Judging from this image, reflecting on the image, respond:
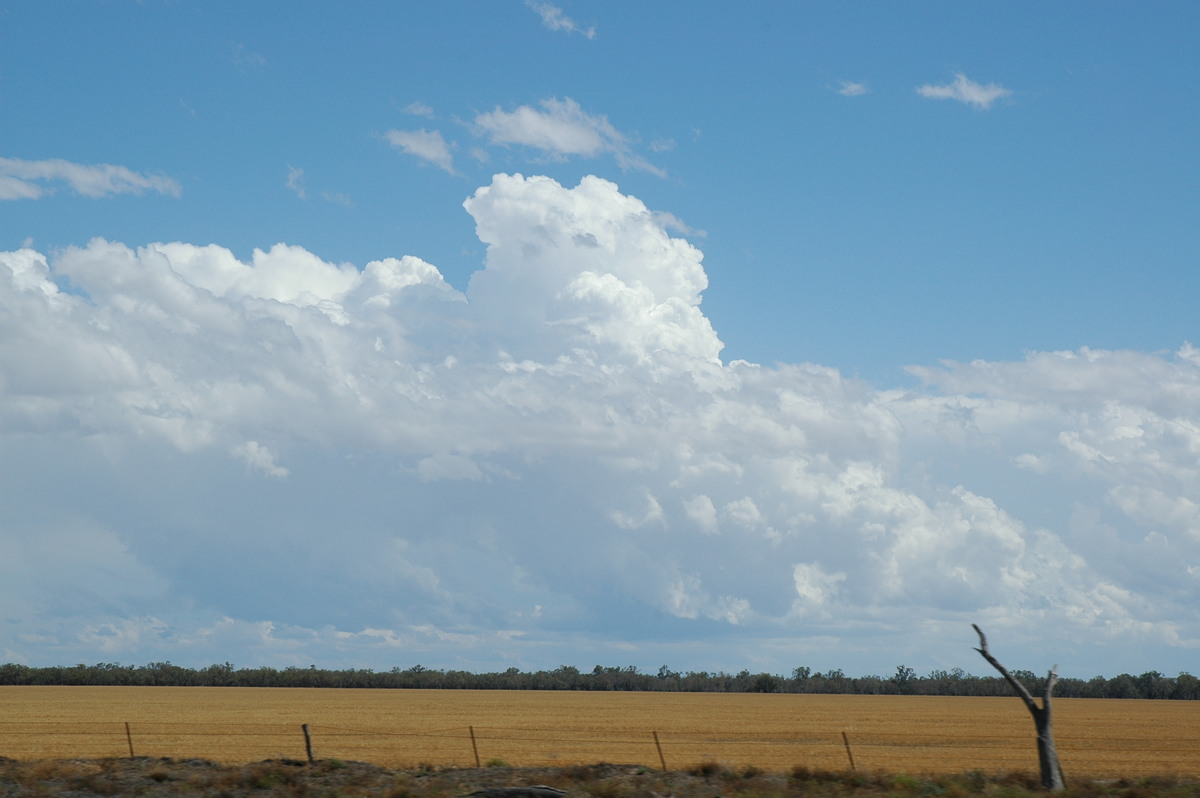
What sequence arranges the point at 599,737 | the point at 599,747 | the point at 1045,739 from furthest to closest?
1. the point at 599,737
2. the point at 599,747
3. the point at 1045,739

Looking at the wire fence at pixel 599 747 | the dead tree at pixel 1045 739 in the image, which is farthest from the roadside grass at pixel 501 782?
the wire fence at pixel 599 747

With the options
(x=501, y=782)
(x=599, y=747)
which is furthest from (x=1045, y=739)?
(x=599, y=747)

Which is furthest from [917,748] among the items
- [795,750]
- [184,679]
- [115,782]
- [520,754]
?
[184,679]

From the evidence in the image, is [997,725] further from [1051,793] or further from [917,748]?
[1051,793]

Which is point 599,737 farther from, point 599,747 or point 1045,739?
point 1045,739

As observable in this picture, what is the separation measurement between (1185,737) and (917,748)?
2491 cm

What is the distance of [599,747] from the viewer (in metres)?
51.5

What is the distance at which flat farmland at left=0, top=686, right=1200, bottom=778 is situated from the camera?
43500mm

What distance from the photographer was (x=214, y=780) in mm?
27469

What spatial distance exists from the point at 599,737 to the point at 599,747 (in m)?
8.78

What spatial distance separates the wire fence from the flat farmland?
0.09m

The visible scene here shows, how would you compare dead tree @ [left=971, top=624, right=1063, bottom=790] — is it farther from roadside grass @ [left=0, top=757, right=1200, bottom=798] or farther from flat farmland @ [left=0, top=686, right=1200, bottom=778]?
flat farmland @ [left=0, top=686, right=1200, bottom=778]

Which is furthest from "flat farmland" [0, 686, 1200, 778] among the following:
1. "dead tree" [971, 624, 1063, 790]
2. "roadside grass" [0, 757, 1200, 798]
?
"dead tree" [971, 624, 1063, 790]

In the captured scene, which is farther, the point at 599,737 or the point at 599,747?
the point at 599,737
